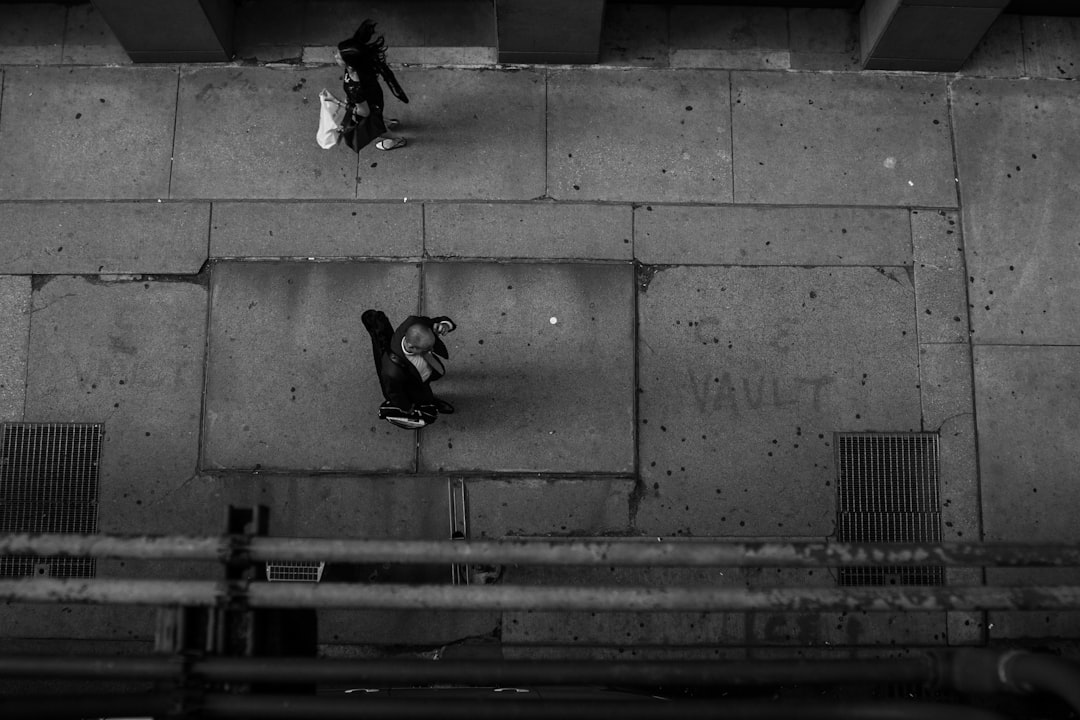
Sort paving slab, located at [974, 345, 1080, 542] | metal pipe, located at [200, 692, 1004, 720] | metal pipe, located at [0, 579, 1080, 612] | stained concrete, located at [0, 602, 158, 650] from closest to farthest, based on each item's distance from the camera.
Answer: metal pipe, located at [200, 692, 1004, 720] < metal pipe, located at [0, 579, 1080, 612] < stained concrete, located at [0, 602, 158, 650] < paving slab, located at [974, 345, 1080, 542]

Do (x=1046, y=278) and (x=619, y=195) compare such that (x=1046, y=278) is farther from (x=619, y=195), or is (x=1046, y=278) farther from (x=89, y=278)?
(x=89, y=278)

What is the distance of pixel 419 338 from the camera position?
636 centimetres

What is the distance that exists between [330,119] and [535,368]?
10.3ft

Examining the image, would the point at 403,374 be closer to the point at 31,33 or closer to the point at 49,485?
the point at 49,485

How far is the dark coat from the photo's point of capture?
657 cm

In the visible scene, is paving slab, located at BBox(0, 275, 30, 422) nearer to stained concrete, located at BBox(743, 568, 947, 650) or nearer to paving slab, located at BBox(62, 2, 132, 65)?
paving slab, located at BBox(62, 2, 132, 65)

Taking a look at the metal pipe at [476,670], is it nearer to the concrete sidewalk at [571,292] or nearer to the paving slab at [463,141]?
the concrete sidewalk at [571,292]

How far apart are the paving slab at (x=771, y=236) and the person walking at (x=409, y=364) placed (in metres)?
2.47

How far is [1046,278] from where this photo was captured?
26.2ft

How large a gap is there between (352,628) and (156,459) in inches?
100

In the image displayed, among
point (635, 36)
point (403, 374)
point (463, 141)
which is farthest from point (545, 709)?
point (635, 36)

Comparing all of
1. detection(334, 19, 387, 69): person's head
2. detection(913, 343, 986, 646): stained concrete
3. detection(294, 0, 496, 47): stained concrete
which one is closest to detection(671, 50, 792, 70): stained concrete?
detection(294, 0, 496, 47): stained concrete

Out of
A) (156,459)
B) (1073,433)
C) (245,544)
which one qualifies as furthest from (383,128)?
(1073,433)

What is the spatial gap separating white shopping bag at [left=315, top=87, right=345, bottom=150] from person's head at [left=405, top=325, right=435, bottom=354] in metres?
2.44
